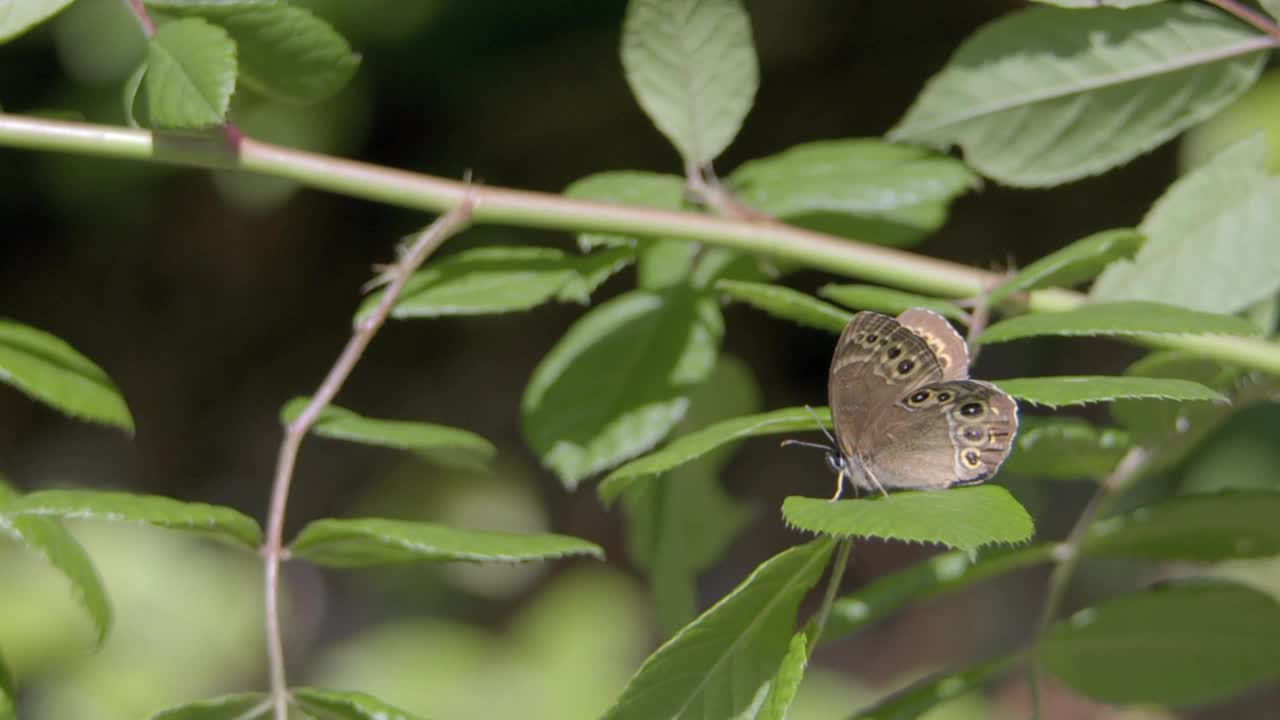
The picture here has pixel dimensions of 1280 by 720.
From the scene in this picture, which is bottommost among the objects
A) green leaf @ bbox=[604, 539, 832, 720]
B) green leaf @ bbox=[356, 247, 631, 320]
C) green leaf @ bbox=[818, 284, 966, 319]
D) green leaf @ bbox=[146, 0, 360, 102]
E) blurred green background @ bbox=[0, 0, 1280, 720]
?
blurred green background @ bbox=[0, 0, 1280, 720]

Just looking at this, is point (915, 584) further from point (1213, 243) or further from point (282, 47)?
point (282, 47)

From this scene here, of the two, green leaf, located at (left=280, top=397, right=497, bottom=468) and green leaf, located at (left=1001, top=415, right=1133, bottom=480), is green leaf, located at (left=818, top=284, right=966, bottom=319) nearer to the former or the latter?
green leaf, located at (left=1001, top=415, right=1133, bottom=480)

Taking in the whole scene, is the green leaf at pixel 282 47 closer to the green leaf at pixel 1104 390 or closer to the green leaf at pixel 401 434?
the green leaf at pixel 401 434

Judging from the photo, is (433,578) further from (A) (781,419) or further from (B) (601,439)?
(A) (781,419)

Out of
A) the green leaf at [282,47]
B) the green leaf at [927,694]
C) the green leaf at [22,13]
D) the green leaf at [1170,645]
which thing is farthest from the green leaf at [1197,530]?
the green leaf at [22,13]

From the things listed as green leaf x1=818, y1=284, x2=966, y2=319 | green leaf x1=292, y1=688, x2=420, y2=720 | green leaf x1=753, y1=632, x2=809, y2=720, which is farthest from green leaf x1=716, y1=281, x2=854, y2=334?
green leaf x1=292, y1=688, x2=420, y2=720

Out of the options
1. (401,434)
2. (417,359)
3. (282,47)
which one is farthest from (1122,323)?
(417,359)
